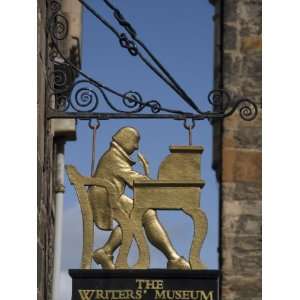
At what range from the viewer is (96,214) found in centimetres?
885

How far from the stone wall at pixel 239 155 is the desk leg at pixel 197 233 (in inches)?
77.6

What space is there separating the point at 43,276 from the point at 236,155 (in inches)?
106

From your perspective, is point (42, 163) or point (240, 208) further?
point (240, 208)

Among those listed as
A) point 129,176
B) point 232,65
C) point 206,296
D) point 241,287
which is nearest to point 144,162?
point 129,176

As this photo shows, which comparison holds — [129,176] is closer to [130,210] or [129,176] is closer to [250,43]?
[130,210]

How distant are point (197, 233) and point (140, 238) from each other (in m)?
0.34

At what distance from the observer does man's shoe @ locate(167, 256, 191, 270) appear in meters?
8.65

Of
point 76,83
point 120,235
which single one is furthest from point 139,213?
point 76,83

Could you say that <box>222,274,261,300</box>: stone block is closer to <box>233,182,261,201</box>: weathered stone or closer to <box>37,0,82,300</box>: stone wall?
<box>233,182,261,201</box>: weathered stone

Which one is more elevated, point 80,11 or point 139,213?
point 80,11

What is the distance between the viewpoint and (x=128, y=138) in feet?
29.5

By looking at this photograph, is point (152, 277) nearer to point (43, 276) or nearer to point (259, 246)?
point (43, 276)

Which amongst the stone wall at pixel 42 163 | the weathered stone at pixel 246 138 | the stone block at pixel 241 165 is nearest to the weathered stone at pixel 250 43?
the weathered stone at pixel 246 138

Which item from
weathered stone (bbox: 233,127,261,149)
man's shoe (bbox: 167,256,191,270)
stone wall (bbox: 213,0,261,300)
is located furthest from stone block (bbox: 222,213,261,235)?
man's shoe (bbox: 167,256,191,270)
